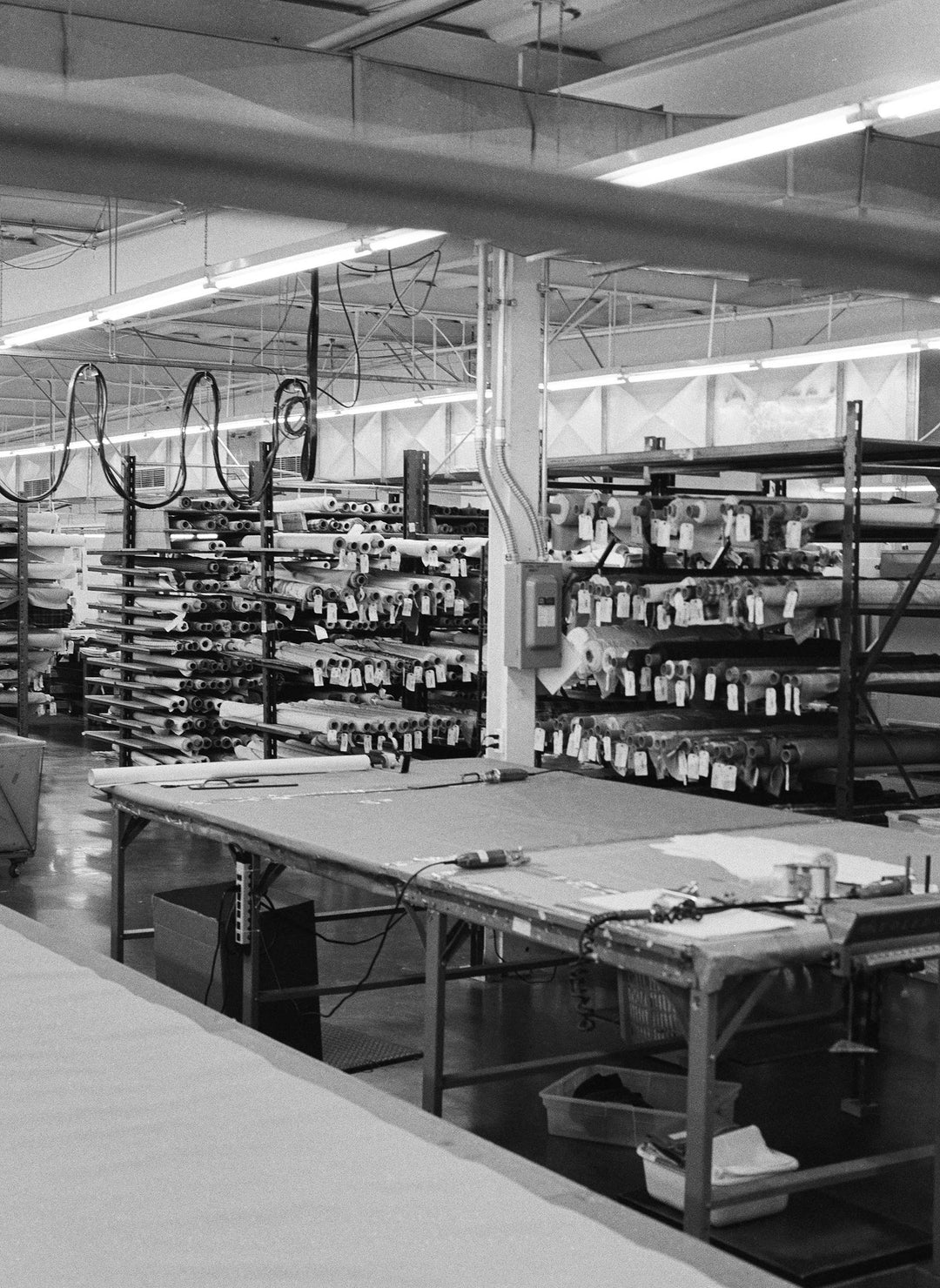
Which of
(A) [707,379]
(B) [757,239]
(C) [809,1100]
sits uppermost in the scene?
(A) [707,379]

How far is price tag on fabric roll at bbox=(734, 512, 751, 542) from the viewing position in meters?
7.00

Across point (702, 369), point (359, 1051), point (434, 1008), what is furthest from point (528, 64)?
point (434, 1008)

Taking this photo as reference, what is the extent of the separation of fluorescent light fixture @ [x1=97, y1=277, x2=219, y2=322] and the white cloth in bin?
555 centimetres

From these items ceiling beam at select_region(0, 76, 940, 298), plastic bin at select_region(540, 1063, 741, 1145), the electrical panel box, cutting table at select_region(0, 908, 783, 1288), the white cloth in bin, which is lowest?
plastic bin at select_region(540, 1063, 741, 1145)

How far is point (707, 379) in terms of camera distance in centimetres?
1677

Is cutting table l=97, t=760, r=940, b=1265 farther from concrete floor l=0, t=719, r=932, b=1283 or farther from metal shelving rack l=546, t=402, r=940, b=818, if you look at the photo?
metal shelving rack l=546, t=402, r=940, b=818

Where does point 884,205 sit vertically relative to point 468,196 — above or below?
above

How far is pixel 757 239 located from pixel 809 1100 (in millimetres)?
5171

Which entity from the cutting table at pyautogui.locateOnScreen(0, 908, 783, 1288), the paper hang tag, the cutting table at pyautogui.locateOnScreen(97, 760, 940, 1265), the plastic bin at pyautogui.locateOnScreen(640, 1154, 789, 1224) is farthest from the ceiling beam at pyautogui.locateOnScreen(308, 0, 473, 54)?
the cutting table at pyautogui.locateOnScreen(0, 908, 783, 1288)

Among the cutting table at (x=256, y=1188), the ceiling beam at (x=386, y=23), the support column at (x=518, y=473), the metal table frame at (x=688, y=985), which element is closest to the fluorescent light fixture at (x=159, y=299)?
the ceiling beam at (x=386, y=23)

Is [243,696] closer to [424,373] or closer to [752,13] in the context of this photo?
[752,13]

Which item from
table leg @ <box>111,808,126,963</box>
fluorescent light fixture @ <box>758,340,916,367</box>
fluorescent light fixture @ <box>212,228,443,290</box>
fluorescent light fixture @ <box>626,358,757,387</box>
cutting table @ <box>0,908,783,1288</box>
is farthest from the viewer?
fluorescent light fixture @ <box>626,358,757,387</box>

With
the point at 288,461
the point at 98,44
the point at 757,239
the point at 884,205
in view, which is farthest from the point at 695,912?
the point at 288,461

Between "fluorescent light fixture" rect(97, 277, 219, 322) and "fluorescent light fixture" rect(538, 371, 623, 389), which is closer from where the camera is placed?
"fluorescent light fixture" rect(97, 277, 219, 322)
